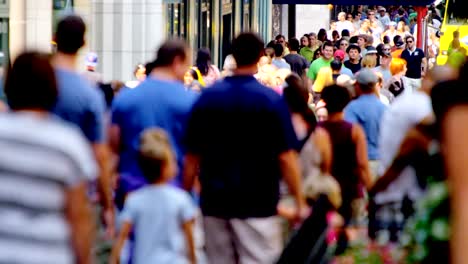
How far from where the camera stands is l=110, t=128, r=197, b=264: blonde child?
8477 mm

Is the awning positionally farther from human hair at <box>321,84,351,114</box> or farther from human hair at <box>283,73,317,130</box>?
human hair at <box>283,73,317,130</box>

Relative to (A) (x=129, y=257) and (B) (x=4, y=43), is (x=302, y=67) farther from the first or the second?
(A) (x=129, y=257)

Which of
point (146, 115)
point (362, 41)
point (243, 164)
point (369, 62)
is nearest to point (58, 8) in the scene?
point (369, 62)

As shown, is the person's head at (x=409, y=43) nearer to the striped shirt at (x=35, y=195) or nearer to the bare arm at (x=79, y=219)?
the bare arm at (x=79, y=219)

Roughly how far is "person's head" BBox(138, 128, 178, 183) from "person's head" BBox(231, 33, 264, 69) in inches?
29.3

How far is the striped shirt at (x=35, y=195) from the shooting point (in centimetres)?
526

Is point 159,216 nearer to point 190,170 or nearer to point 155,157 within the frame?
point 155,157

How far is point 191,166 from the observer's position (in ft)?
29.4

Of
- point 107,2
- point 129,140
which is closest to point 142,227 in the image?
point 129,140

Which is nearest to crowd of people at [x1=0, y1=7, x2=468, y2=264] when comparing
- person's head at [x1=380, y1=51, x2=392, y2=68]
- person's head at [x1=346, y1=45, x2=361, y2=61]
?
person's head at [x1=380, y1=51, x2=392, y2=68]

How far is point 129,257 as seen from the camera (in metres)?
8.84

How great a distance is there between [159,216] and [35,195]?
3.24 metres

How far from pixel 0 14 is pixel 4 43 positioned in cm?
41

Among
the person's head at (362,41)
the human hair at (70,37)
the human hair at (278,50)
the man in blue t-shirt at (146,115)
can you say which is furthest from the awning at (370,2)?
the human hair at (70,37)
